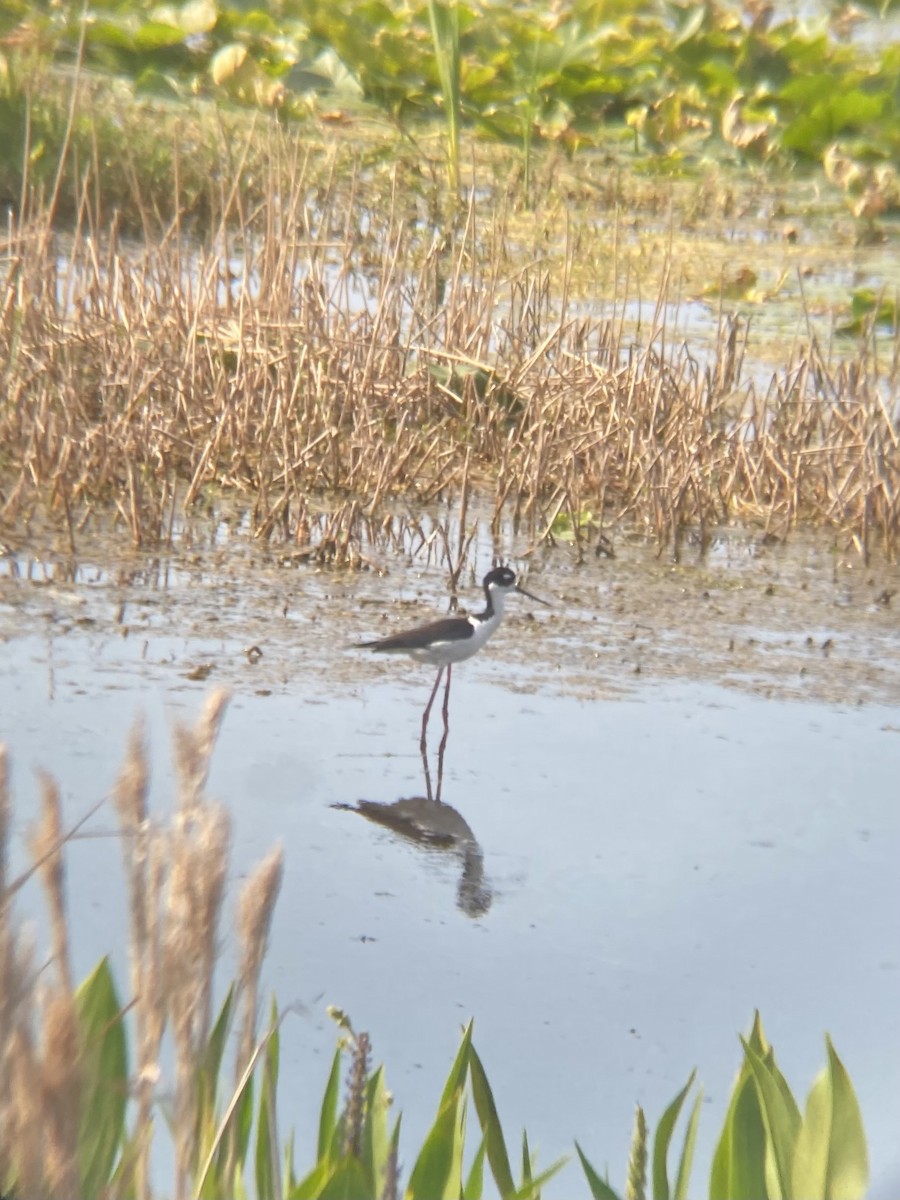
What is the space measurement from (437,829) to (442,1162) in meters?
2.19

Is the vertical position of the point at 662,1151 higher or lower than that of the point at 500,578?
lower

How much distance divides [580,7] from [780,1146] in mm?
→ 16394

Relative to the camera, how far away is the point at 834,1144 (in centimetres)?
202

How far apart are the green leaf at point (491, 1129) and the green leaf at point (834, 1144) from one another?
0.34 m

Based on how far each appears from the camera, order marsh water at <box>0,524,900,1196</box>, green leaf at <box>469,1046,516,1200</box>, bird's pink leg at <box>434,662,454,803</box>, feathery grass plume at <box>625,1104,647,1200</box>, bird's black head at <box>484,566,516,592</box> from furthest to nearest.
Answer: bird's black head at <box>484,566,516,592</box>
bird's pink leg at <box>434,662,454,803</box>
marsh water at <box>0,524,900,1196</box>
green leaf at <box>469,1046,516,1200</box>
feathery grass plume at <box>625,1104,647,1200</box>

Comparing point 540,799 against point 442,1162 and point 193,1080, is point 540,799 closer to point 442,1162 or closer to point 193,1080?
point 442,1162

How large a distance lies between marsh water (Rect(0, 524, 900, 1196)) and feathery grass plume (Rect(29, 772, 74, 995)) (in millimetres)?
1015

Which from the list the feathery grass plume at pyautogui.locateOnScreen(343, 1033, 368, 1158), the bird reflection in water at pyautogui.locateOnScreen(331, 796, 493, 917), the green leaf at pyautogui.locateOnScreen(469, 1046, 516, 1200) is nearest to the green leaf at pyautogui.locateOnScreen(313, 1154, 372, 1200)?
the feathery grass plume at pyautogui.locateOnScreen(343, 1033, 368, 1158)

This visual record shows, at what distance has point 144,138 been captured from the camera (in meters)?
11.2

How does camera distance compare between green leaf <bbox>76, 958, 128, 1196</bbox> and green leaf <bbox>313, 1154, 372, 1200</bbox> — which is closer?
green leaf <bbox>313, 1154, 372, 1200</bbox>

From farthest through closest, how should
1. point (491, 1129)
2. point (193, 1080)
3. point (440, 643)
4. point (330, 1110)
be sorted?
1. point (440, 643)
2. point (491, 1129)
3. point (330, 1110)
4. point (193, 1080)

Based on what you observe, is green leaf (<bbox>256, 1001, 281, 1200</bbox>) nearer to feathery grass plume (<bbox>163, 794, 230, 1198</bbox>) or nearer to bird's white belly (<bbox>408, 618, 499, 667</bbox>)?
feathery grass plume (<bbox>163, 794, 230, 1198</bbox>)

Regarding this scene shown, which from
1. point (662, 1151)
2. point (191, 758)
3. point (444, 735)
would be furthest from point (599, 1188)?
point (444, 735)

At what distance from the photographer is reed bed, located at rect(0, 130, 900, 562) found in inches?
254
